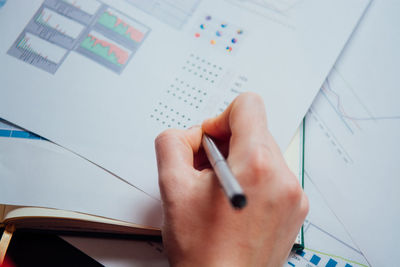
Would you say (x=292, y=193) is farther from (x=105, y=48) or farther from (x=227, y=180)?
(x=105, y=48)

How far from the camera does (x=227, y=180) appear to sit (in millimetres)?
327

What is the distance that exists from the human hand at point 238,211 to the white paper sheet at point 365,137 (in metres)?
0.15

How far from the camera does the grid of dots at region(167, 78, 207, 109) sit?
0.57m

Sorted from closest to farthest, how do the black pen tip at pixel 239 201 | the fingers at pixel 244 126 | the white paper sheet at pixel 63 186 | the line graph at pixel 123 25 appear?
1. the black pen tip at pixel 239 201
2. the fingers at pixel 244 126
3. the white paper sheet at pixel 63 186
4. the line graph at pixel 123 25

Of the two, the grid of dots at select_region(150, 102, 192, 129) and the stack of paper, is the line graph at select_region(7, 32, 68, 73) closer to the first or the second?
the stack of paper

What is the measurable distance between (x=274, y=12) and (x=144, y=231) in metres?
0.43

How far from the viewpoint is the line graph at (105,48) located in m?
0.59


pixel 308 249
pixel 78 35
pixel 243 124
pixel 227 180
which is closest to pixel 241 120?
pixel 243 124

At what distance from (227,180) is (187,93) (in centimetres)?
27

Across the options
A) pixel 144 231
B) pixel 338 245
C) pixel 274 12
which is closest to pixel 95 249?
pixel 144 231

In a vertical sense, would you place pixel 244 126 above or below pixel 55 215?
above

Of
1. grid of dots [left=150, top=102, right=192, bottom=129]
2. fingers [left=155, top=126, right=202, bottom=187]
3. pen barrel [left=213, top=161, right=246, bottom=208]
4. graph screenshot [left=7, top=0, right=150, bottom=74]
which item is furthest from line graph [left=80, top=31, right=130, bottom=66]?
pen barrel [left=213, top=161, right=246, bottom=208]

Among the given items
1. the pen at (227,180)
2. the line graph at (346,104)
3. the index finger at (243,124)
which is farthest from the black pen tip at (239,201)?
the line graph at (346,104)

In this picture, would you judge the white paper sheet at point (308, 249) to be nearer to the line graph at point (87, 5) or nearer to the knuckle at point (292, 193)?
the knuckle at point (292, 193)
